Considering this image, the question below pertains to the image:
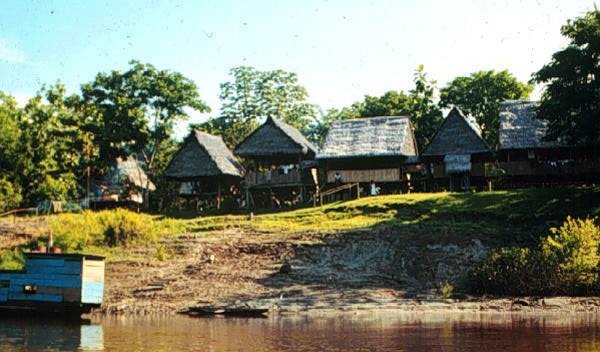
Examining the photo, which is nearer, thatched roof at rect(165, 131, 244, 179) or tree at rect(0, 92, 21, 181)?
thatched roof at rect(165, 131, 244, 179)

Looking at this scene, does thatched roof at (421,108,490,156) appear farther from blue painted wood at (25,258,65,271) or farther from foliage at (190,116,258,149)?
blue painted wood at (25,258,65,271)

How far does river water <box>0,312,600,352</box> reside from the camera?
16609 millimetres

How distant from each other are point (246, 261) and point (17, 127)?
2932cm

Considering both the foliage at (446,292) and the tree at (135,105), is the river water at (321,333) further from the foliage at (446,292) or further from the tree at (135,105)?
the tree at (135,105)

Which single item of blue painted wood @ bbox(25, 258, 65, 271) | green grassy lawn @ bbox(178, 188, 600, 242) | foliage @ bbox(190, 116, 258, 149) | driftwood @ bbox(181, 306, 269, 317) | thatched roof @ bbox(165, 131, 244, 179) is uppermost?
foliage @ bbox(190, 116, 258, 149)

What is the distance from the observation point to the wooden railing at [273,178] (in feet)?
152

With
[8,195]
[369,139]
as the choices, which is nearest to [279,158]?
[369,139]

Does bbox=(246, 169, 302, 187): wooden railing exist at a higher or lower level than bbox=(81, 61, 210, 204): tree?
lower

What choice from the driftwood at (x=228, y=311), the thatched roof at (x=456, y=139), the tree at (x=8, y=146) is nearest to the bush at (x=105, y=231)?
the driftwood at (x=228, y=311)

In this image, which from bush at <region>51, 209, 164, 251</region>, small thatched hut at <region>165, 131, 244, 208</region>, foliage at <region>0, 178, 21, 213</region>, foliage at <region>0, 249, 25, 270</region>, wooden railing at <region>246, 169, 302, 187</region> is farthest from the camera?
small thatched hut at <region>165, 131, 244, 208</region>

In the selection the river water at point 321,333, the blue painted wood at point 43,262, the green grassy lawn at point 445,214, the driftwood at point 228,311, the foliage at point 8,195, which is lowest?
the river water at point 321,333

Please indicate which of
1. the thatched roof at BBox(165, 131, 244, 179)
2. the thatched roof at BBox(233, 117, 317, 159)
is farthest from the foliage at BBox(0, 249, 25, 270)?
the thatched roof at BBox(233, 117, 317, 159)

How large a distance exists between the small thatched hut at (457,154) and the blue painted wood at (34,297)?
86.7ft

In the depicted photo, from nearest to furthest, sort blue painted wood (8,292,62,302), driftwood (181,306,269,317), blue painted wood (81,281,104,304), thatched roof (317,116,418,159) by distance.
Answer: blue painted wood (81,281,104,304), blue painted wood (8,292,62,302), driftwood (181,306,269,317), thatched roof (317,116,418,159)
